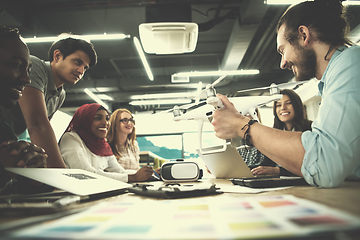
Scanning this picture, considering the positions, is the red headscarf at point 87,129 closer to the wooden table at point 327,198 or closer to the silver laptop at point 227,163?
the silver laptop at point 227,163

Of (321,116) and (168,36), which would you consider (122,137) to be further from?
(321,116)

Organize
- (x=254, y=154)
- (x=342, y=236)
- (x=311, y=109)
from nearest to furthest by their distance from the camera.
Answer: (x=342, y=236) < (x=254, y=154) < (x=311, y=109)

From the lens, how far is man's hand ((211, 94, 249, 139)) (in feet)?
2.56

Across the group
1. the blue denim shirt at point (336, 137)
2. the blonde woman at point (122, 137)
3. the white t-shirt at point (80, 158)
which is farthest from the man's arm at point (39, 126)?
the blonde woman at point (122, 137)

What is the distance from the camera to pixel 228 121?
81 centimetres

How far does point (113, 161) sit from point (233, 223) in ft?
6.05

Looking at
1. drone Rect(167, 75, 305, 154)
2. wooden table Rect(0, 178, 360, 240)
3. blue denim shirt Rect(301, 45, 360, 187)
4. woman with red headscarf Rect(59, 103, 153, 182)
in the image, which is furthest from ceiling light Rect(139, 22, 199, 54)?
wooden table Rect(0, 178, 360, 240)

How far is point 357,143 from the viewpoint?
0.55 metres

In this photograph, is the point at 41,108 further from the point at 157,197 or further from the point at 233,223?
the point at 233,223

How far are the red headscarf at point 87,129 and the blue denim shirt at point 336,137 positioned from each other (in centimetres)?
162

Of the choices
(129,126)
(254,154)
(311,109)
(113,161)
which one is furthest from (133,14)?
(311,109)

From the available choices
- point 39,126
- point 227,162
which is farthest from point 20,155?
point 227,162

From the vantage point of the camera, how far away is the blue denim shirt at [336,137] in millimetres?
545

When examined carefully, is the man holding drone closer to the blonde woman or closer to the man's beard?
the man's beard
